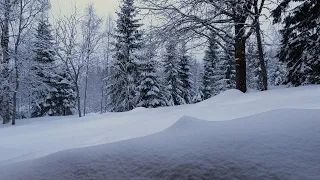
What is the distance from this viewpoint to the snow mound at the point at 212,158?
1.66 metres

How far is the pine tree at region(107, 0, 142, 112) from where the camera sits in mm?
20797

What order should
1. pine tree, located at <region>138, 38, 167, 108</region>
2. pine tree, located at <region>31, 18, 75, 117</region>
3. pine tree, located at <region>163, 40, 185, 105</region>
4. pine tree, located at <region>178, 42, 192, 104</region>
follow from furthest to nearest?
1. pine tree, located at <region>178, 42, 192, 104</region>
2. pine tree, located at <region>163, 40, 185, 105</region>
3. pine tree, located at <region>31, 18, 75, 117</region>
4. pine tree, located at <region>138, 38, 167, 108</region>

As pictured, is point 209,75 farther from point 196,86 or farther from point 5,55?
point 5,55

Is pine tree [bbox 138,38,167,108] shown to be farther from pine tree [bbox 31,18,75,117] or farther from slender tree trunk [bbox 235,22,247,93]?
slender tree trunk [bbox 235,22,247,93]

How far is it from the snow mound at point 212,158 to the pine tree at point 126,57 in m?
18.0

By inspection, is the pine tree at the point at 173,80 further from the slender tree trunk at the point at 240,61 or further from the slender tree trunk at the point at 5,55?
the slender tree trunk at the point at 240,61

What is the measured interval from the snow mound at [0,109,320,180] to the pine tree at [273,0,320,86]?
392 inches

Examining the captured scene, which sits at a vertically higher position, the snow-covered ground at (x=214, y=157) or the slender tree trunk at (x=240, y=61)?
the slender tree trunk at (x=240, y=61)

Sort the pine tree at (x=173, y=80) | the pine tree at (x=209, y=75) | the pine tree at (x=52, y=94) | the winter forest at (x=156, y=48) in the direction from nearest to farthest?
the winter forest at (x=156, y=48) → the pine tree at (x=52, y=94) → the pine tree at (x=173, y=80) → the pine tree at (x=209, y=75)

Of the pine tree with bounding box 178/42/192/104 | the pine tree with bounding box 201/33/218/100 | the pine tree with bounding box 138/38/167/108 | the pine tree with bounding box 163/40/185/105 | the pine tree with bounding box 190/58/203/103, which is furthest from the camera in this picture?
the pine tree with bounding box 201/33/218/100

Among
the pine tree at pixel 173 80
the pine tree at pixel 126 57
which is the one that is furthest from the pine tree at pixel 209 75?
the pine tree at pixel 126 57

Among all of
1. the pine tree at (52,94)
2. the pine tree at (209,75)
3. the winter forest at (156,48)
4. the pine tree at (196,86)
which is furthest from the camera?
the pine tree at (209,75)

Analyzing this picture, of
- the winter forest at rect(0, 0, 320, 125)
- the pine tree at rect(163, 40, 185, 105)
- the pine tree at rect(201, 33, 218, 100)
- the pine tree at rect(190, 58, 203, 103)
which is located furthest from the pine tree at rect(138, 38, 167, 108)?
the pine tree at rect(201, 33, 218, 100)

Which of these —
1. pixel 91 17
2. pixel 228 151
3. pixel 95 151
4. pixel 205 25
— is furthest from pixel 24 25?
pixel 228 151
